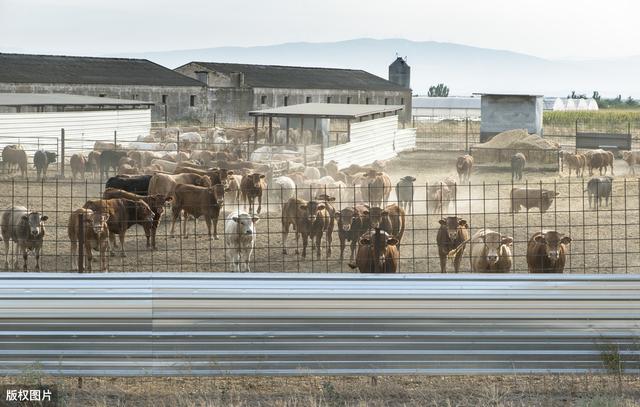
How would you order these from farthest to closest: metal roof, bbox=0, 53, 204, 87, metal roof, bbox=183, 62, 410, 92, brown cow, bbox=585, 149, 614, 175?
metal roof, bbox=183, 62, 410, 92, metal roof, bbox=0, 53, 204, 87, brown cow, bbox=585, 149, 614, 175

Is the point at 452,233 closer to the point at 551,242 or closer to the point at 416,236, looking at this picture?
the point at 551,242

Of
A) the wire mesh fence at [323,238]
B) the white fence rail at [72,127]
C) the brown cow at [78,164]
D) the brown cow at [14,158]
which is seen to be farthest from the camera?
the white fence rail at [72,127]

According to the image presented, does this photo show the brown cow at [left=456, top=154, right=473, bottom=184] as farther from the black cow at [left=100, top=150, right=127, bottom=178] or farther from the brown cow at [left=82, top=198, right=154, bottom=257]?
the brown cow at [left=82, top=198, right=154, bottom=257]

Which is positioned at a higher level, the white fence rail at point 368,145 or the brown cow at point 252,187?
the white fence rail at point 368,145

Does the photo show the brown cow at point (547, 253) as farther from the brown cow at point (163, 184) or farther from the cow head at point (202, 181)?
the cow head at point (202, 181)

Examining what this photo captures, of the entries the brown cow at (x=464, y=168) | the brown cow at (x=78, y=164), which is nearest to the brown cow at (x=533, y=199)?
the brown cow at (x=464, y=168)

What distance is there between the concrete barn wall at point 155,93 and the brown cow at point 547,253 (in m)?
37.8

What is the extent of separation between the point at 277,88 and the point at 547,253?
171ft

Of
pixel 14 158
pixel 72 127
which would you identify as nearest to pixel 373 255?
pixel 14 158

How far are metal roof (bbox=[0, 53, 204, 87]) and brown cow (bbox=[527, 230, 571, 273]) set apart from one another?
37.8 metres

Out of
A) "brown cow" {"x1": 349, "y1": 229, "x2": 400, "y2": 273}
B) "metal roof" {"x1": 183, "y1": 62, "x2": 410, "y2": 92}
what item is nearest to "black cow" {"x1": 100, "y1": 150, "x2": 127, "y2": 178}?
"brown cow" {"x1": 349, "y1": 229, "x2": 400, "y2": 273}

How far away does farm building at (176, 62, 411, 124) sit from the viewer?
202 feet

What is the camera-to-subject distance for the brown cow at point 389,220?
17.0 metres

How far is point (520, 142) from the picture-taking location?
1560 inches
